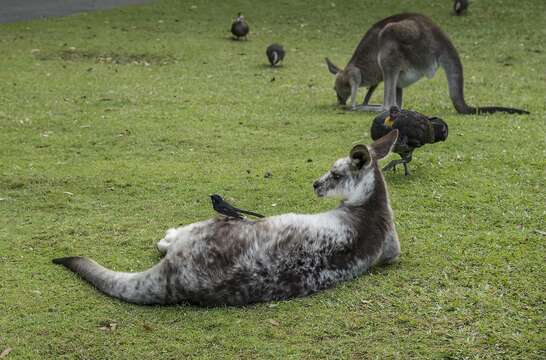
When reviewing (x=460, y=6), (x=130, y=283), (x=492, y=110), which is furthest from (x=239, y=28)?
(x=130, y=283)

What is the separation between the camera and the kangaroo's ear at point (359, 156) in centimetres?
468

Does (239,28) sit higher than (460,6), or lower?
lower

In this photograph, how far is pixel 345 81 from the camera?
1043 cm

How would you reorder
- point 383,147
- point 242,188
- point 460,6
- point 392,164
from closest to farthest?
point 383,147
point 242,188
point 392,164
point 460,6

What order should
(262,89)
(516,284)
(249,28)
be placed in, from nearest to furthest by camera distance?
(516,284) < (262,89) < (249,28)

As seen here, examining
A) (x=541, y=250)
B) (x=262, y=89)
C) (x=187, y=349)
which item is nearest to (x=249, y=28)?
(x=262, y=89)

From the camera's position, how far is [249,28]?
16.5m

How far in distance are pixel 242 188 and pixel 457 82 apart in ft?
13.2

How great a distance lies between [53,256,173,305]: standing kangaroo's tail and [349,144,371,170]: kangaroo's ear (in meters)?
1.32

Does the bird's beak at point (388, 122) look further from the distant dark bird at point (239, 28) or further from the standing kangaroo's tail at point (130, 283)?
the distant dark bird at point (239, 28)

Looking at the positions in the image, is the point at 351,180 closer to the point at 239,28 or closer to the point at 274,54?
the point at 274,54

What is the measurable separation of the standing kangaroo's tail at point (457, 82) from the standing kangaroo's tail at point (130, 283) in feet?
20.0

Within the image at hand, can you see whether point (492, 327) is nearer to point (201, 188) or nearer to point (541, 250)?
point (541, 250)

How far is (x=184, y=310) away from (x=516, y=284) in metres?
2.00
